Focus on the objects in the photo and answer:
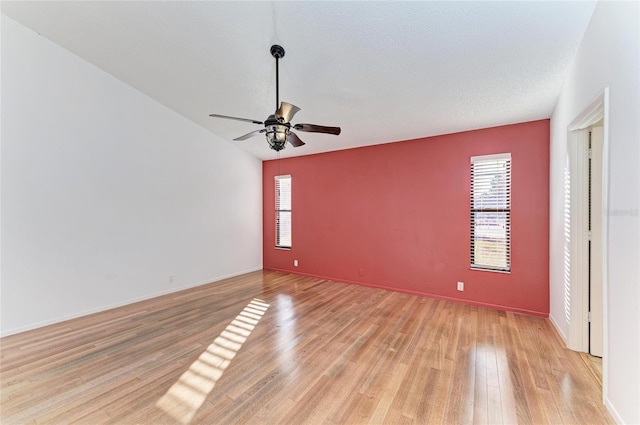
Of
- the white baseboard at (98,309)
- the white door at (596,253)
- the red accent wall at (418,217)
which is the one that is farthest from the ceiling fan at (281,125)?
the white baseboard at (98,309)

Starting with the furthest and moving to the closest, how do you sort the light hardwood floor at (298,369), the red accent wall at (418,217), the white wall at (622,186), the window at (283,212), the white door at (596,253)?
1. the window at (283,212)
2. the red accent wall at (418,217)
3. the white door at (596,253)
4. the light hardwood floor at (298,369)
5. the white wall at (622,186)

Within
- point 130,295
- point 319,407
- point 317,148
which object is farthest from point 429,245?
point 130,295

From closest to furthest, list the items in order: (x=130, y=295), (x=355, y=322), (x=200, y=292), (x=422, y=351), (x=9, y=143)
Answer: (x=422, y=351) → (x=9, y=143) → (x=355, y=322) → (x=130, y=295) → (x=200, y=292)

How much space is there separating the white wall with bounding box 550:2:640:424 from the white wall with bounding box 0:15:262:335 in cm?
548

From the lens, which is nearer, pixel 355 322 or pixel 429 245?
pixel 355 322

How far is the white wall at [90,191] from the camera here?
3.19 metres

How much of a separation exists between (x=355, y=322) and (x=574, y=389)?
2.05m

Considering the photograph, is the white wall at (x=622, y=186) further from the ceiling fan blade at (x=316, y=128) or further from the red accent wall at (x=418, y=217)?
the ceiling fan blade at (x=316, y=128)

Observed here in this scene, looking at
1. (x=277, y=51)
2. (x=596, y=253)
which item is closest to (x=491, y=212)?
Answer: (x=596, y=253)

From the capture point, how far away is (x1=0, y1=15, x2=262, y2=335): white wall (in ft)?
10.5

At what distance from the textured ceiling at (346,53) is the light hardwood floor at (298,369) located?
2.80 metres

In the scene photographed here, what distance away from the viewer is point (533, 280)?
359cm

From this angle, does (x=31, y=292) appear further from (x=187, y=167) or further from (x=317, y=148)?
(x=317, y=148)

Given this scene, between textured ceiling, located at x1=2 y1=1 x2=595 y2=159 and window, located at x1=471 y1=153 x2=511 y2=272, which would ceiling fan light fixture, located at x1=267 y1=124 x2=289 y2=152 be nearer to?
textured ceiling, located at x1=2 y1=1 x2=595 y2=159
